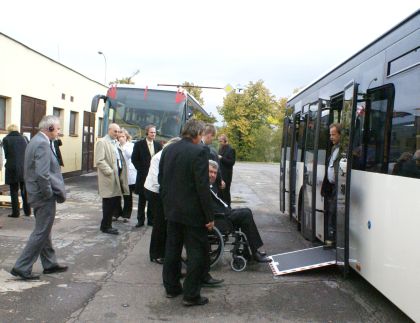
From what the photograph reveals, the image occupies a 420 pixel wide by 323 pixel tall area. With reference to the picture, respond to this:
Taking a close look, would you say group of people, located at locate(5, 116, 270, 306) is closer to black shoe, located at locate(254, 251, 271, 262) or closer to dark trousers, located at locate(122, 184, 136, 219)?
black shoe, located at locate(254, 251, 271, 262)

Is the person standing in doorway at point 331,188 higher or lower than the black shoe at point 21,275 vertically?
higher

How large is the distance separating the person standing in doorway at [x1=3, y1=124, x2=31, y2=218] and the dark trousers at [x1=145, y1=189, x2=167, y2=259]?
4.18 metres

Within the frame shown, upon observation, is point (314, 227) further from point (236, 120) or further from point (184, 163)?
point (236, 120)

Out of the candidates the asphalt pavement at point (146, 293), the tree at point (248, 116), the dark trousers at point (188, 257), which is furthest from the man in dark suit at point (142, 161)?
the tree at point (248, 116)

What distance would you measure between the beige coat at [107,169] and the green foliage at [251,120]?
42554 mm

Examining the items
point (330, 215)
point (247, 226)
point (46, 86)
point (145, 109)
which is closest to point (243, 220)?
point (247, 226)

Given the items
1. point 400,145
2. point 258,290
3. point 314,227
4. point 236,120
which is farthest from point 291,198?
point 236,120

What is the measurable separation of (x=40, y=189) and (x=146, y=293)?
1.69 metres

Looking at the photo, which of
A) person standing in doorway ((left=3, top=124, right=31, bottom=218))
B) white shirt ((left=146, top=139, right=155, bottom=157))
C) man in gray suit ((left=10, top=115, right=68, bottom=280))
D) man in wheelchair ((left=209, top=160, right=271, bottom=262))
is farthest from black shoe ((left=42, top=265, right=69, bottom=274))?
person standing in doorway ((left=3, top=124, right=31, bottom=218))

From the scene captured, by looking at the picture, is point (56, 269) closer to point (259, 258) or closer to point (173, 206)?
point (173, 206)

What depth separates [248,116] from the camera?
52.0 meters

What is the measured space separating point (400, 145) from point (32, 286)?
4.19 meters

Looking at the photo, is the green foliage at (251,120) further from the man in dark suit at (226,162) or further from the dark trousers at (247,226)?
the dark trousers at (247,226)

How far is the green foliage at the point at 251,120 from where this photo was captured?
5153cm
